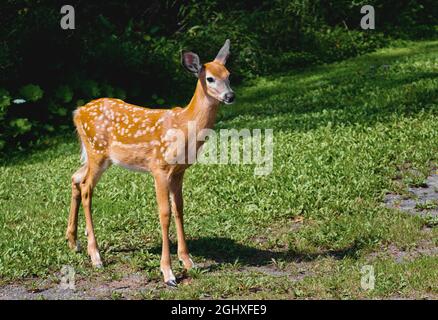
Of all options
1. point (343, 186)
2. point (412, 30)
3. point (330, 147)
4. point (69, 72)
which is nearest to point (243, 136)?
point (330, 147)

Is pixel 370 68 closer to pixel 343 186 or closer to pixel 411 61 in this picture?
pixel 411 61

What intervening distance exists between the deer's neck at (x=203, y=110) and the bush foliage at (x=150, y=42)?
29.5ft

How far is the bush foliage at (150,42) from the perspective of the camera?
1703 cm

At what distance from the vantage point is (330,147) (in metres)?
12.4

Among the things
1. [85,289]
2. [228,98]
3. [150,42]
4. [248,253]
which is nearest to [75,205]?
[85,289]

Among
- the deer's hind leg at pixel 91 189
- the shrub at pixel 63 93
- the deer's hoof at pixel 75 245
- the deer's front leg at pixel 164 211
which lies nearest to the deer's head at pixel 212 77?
the deer's front leg at pixel 164 211

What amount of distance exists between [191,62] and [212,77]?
268mm

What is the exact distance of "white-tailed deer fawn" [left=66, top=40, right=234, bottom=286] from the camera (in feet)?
25.3

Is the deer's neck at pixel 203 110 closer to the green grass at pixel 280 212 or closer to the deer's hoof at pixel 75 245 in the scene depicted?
the green grass at pixel 280 212

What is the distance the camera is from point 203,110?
7730 millimetres

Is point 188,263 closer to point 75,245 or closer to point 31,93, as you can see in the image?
point 75,245

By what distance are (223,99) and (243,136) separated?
262 inches

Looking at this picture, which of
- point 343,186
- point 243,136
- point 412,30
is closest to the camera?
point 343,186

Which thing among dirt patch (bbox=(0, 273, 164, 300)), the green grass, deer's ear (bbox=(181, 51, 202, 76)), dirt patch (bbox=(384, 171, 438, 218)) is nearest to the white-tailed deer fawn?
deer's ear (bbox=(181, 51, 202, 76))
